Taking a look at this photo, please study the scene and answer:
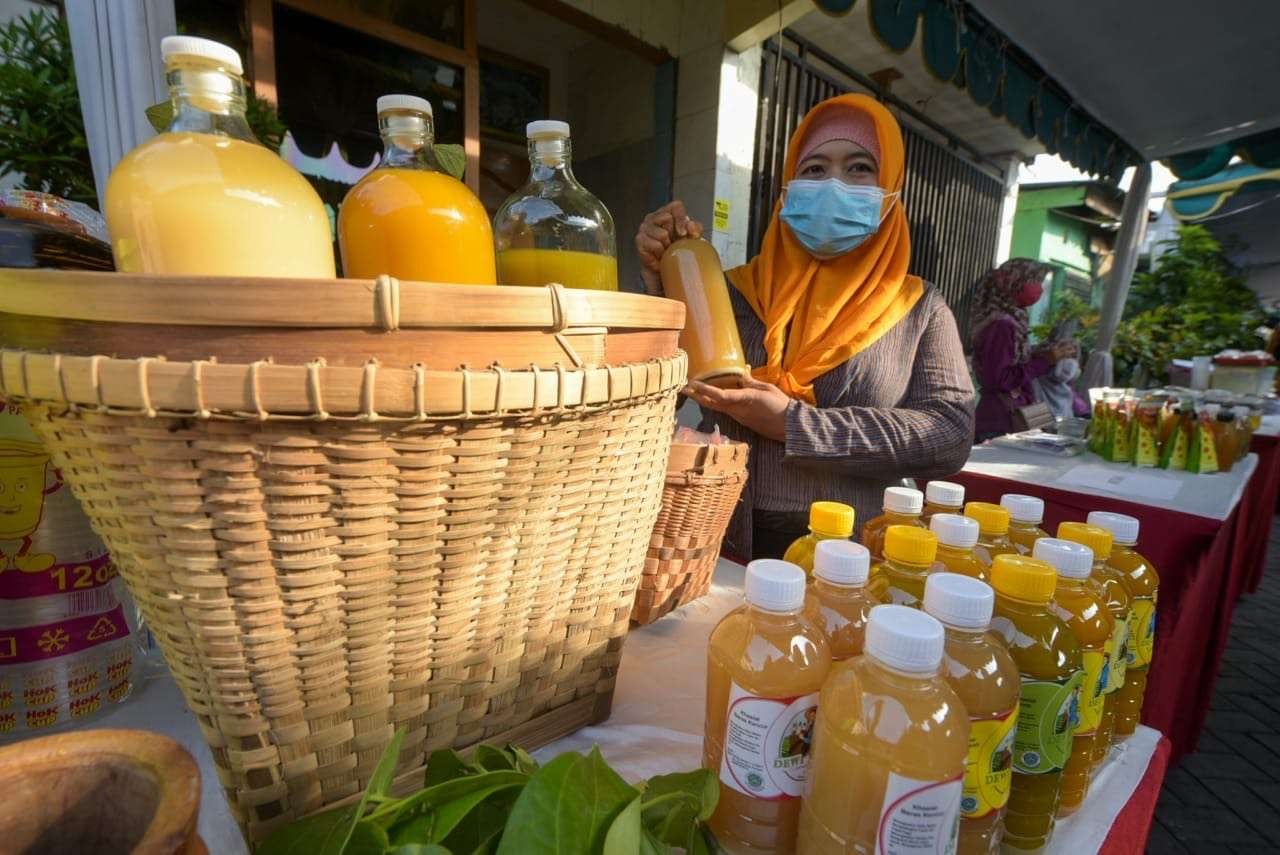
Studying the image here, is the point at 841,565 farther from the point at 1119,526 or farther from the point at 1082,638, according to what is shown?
the point at 1119,526

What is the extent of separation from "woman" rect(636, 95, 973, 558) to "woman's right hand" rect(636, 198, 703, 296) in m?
0.35

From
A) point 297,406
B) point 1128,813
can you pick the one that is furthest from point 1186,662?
point 297,406

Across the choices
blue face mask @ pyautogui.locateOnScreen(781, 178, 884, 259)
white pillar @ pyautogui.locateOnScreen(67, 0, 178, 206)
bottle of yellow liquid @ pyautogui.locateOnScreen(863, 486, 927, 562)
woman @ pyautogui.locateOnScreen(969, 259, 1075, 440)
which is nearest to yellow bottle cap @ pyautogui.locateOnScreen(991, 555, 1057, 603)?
bottle of yellow liquid @ pyautogui.locateOnScreen(863, 486, 927, 562)

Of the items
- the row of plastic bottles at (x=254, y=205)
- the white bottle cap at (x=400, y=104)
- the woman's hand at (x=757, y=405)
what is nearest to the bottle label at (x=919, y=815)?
the row of plastic bottles at (x=254, y=205)

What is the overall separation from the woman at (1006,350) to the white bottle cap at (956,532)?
130 inches

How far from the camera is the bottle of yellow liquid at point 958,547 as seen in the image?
662 millimetres

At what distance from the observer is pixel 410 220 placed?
0.52 m

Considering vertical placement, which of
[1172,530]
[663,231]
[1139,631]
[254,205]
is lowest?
[1172,530]

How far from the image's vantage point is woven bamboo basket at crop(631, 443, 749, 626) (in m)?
0.83

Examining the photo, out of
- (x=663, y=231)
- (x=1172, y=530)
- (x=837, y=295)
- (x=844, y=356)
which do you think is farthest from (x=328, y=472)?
(x=1172, y=530)

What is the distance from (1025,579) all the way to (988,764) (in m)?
0.17

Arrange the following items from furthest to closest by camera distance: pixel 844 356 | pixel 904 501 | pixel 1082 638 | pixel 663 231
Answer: pixel 844 356 < pixel 663 231 < pixel 904 501 < pixel 1082 638

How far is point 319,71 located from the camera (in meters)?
2.74

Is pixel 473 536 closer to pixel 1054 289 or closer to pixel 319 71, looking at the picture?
pixel 319 71
